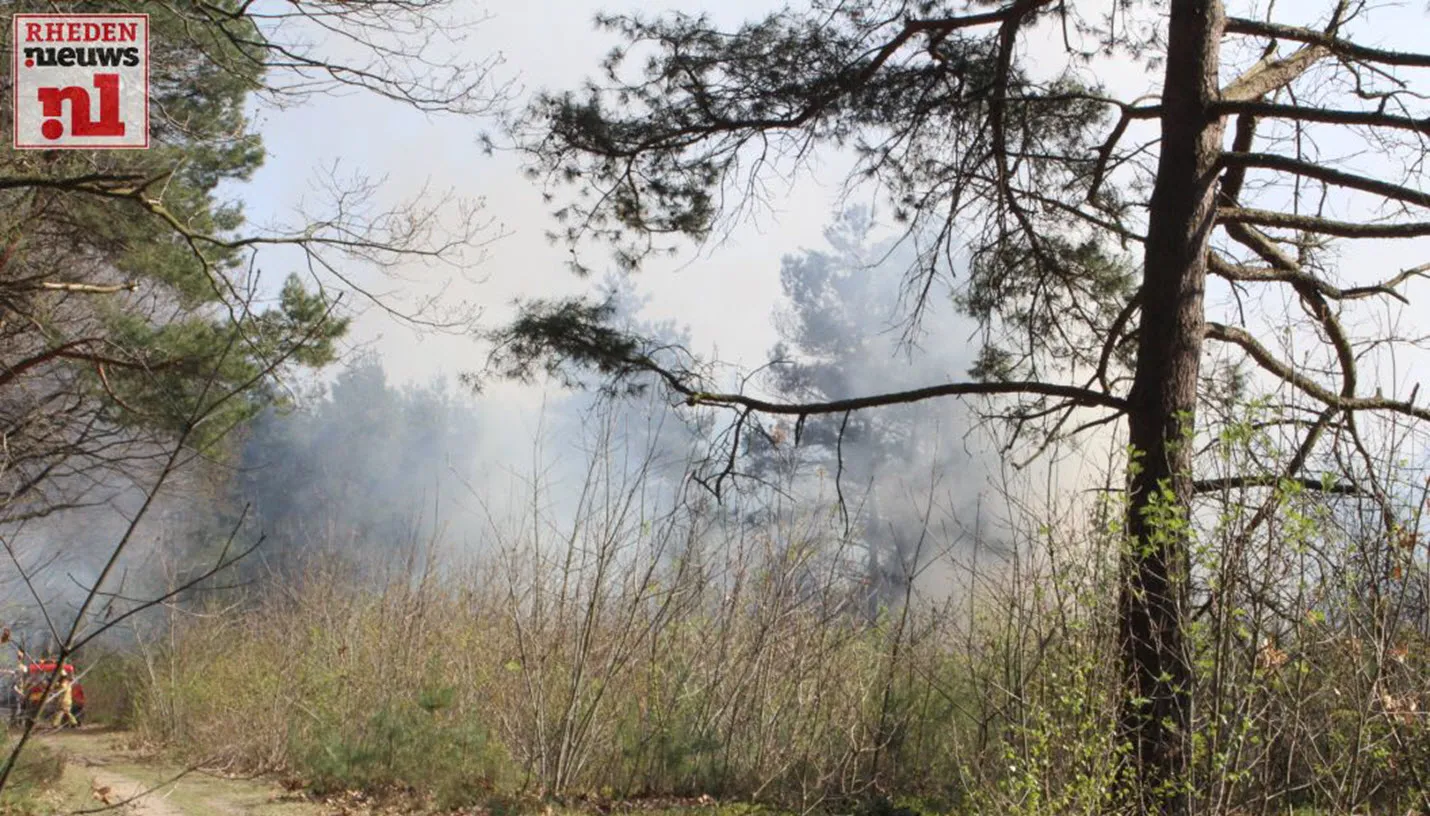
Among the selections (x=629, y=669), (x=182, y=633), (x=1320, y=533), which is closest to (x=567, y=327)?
(x=629, y=669)

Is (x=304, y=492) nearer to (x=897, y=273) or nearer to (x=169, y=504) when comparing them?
(x=169, y=504)

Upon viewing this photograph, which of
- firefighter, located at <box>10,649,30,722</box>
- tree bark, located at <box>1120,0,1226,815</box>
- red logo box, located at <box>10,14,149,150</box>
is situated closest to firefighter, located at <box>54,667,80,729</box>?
firefighter, located at <box>10,649,30,722</box>

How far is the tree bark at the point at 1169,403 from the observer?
15.3ft

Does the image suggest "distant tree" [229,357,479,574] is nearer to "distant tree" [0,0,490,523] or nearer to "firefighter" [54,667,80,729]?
"distant tree" [0,0,490,523]

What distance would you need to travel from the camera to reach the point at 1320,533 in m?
4.09

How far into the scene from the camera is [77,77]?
6.69m

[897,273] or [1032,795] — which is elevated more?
[897,273]

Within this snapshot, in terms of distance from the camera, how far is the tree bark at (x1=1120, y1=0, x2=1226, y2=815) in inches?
184

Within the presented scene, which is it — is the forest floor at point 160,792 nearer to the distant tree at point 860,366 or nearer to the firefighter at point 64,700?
the firefighter at point 64,700

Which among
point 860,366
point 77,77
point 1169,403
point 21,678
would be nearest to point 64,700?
point 21,678

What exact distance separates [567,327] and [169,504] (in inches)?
536

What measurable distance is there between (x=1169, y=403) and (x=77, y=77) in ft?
19.6

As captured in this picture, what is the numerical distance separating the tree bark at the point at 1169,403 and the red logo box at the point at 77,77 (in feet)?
16.3

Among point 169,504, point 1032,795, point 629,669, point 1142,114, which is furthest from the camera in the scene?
point 169,504
